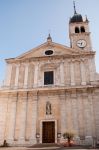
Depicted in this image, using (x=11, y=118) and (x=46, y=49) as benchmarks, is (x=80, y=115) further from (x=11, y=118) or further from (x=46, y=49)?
(x=46, y=49)

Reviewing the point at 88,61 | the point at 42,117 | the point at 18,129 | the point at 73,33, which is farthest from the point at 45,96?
the point at 73,33

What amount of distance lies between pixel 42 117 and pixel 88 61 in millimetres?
7083

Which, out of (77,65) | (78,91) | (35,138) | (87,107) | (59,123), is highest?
(77,65)

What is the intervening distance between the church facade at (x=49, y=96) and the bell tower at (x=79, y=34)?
1.04 meters

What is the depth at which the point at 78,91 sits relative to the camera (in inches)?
713

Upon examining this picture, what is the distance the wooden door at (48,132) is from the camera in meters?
16.8

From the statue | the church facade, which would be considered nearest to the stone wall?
the church facade

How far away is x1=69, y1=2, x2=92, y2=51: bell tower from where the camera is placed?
73.9 feet

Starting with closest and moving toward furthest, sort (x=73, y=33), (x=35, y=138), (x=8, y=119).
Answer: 1. (x=35, y=138)
2. (x=8, y=119)
3. (x=73, y=33)

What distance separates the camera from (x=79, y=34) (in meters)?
23.6

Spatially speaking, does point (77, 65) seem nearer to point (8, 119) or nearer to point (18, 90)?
point (18, 90)

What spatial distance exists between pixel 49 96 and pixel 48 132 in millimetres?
3206

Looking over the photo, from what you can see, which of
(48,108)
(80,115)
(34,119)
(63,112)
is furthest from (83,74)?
(34,119)

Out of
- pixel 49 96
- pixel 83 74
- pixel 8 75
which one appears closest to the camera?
pixel 49 96
